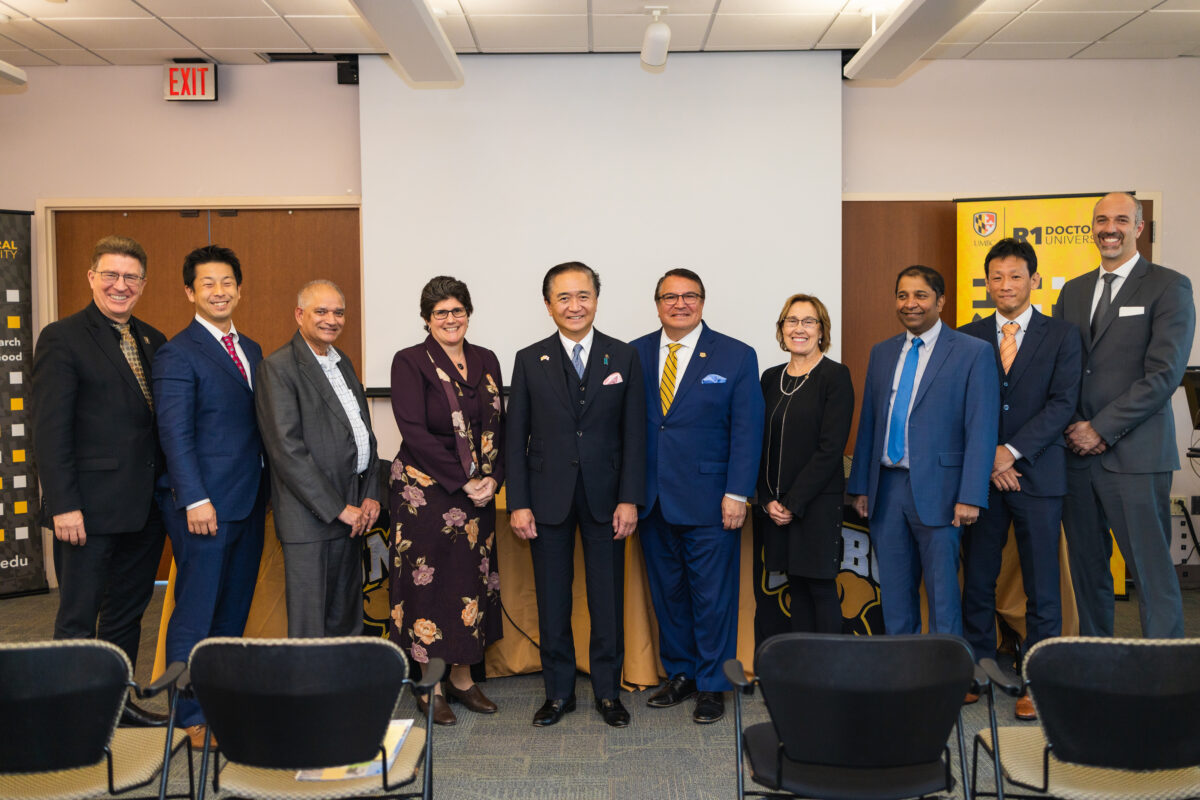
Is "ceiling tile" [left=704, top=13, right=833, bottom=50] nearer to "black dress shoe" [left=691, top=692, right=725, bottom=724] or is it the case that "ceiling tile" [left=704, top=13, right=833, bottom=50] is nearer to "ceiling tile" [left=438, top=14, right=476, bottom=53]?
"ceiling tile" [left=438, top=14, right=476, bottom=53]

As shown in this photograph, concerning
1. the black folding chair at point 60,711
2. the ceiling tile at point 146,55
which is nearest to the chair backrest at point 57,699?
the black folding chair at point 60,711

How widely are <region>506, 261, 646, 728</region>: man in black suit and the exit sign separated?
365 centimetres

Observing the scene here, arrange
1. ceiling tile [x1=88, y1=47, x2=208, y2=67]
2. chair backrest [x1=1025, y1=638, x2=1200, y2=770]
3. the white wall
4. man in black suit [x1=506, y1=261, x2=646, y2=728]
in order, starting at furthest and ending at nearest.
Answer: the white wall, ceiling tile [x1=88, y1=47, x2=208, y2=67], man in black suit [x1=506, y1=261, x2=646, y2=728], chair backrest [x1=1025, y1=638, x2=1200, y2=770]

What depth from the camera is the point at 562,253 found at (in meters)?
5.42

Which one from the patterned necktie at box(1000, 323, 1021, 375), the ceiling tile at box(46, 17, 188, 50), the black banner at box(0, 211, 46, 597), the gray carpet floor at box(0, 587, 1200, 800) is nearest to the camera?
the gray carpet floor at box(0, 587, 1200, 800)

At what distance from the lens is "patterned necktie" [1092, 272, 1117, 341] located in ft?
11.1

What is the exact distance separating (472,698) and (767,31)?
4.17m

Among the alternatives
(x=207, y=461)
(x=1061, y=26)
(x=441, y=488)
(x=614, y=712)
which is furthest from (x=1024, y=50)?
(x=207, y=461)

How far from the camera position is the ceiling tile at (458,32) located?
4.75 meters

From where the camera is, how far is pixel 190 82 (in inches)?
213

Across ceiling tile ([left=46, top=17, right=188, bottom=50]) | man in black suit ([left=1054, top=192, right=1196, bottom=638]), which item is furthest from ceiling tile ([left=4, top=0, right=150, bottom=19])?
man in black suit ([left=1054, top=192, right=1196, bottom=638])

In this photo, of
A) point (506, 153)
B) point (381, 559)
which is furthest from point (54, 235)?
point (381, 559)

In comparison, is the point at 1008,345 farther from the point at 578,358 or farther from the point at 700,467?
the point at 578,358

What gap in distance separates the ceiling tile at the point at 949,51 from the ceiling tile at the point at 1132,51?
0.79m
